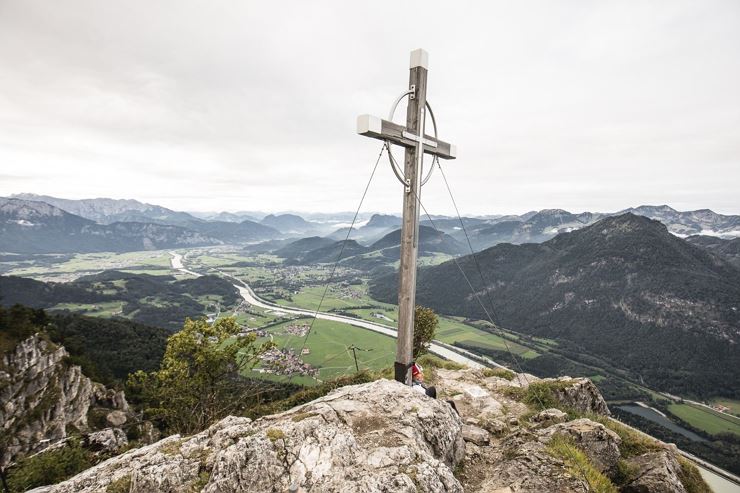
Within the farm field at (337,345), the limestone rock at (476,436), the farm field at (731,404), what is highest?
the limestone rock at (476,436)

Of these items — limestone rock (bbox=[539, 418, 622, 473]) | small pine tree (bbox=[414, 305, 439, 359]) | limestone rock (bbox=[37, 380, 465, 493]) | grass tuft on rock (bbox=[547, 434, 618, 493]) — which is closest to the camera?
limestone rock (bbox=[37, 380, 465, 493])

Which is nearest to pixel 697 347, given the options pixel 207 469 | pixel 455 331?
pixel 455 331

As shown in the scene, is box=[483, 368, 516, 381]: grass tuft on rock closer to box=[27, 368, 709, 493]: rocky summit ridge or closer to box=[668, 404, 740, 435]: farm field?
box=[27, 368, 709, 493]: rocky summit ridge

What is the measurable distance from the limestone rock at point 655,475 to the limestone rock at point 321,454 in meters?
3.93

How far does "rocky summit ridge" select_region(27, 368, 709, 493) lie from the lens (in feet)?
19.8

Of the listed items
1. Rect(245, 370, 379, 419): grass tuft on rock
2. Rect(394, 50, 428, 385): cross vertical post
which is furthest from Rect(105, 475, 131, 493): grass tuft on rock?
Rect(394, 50, 428, 385): cross vertical post

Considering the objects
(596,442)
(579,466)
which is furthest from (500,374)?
(579,466)

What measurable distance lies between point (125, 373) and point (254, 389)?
75446 mm

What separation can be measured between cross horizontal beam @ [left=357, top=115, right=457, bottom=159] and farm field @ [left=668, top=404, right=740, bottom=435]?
166 m

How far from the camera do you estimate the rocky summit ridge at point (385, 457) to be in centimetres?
604

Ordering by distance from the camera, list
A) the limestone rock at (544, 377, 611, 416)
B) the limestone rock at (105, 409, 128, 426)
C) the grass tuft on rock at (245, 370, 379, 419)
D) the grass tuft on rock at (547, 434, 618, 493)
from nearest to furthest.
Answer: the grass tuft on rock at (547, 434, 618, 493) → the grass tuft on rock at (245, 370, 379, 419) → the limestone rock at (544, 377, 611, 416) → the limestone rock at (105, 409, 128, 426)

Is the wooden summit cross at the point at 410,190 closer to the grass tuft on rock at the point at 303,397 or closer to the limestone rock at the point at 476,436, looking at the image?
the limestone rock at the point at 476,436

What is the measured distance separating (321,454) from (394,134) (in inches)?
310

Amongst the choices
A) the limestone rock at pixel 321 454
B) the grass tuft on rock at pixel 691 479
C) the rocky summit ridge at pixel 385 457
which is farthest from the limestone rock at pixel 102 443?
the grass tuft on rock at pixel 691 479
